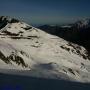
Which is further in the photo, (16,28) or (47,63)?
(16,28)

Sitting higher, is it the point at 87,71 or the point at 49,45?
the point at 49,45

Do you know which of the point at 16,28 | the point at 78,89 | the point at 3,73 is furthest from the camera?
the point at 16,28

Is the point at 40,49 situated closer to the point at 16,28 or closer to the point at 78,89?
the point at 16,28

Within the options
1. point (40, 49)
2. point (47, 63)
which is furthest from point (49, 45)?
point (47, 63)

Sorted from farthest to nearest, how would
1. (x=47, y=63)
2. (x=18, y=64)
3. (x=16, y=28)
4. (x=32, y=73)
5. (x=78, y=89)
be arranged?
(x=16, y=28) < (x=47, y=63) < (x=18, y=64) < (x=32, y=73) < (x=78, y=89)

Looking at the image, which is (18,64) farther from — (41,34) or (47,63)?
(41,34)

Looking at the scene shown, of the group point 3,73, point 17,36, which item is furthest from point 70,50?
point 3,73
